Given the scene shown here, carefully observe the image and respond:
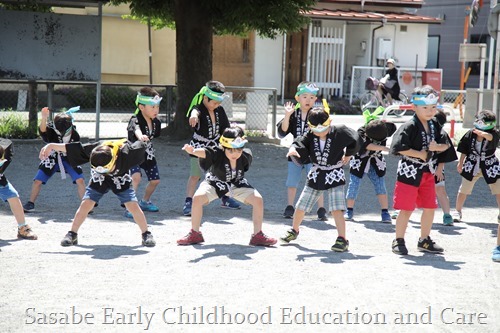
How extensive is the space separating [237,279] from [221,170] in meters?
1.54

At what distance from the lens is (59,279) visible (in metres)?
5.62

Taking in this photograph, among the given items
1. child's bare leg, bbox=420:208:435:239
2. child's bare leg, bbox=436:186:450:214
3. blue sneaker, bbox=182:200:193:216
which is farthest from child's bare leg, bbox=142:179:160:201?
child's bare leg, bbox=436:186:450:214

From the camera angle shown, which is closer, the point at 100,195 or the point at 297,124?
the point at 100,195

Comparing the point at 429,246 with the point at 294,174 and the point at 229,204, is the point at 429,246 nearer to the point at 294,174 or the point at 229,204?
the point at 294,174

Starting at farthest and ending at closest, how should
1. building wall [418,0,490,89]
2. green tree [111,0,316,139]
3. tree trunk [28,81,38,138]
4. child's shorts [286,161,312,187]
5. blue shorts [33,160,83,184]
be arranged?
building wall [418,0,490,89], tree trunk [28,81,38,138], green tree [111,0,316,139], blue shorts [33,160,83,184], child's shorts [286,161,312,187]

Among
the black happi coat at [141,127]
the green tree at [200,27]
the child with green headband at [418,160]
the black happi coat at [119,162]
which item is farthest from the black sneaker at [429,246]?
the green tree at [200,27]

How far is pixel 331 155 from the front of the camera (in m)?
6.93

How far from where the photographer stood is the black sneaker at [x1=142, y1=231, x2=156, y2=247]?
22.4 ft

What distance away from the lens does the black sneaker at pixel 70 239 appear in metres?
6.75

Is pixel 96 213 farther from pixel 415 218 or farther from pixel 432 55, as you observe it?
pixel 432 55

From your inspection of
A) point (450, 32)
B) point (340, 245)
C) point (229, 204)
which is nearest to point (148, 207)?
point (229, 204)

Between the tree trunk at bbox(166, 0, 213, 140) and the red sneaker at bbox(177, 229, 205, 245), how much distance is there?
7.37 metres

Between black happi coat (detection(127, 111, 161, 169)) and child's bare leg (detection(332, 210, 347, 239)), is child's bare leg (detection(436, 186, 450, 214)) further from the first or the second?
black happi coat (detection(127, 111, 161, 169))

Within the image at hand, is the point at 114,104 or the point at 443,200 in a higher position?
the point at 114,104
